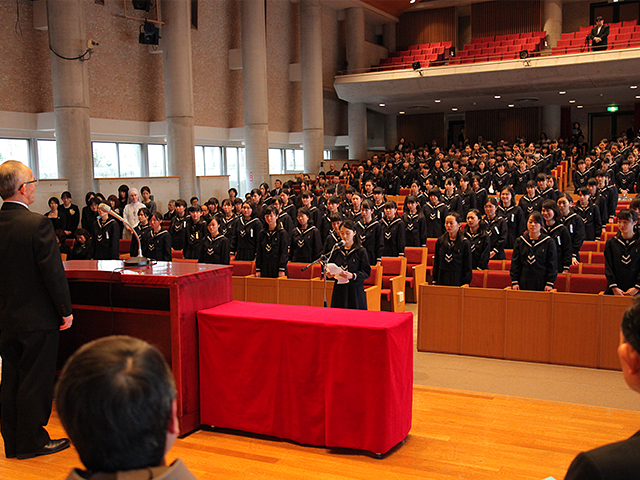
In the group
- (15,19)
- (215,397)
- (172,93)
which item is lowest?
(215,397)

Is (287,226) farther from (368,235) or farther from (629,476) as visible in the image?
(629,476)

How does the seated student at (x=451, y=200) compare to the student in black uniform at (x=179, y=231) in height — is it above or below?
above

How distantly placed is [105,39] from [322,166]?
9299 millimetres

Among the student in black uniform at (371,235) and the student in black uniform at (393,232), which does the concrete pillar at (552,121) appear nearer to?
the student in black uniform at (393,232)

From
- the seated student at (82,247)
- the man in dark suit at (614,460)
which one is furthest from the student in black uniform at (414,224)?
the man in dark suit at (614,460)

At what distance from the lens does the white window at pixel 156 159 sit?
18.6 metres

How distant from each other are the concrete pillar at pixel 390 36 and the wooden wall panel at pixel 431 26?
1.75ft

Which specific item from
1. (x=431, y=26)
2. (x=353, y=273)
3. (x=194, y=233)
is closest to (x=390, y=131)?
(x=431, y=26)

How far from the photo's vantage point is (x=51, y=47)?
44.1 feet

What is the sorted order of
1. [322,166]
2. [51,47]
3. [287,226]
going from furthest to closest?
1. [322,166]
2. [51,47]
3. [287,226]

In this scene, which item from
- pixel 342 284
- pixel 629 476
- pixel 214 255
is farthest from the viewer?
pixel 214 255

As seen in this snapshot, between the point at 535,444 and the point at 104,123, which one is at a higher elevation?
the point at 104,123

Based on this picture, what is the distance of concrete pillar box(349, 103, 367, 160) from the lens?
25.8 metres

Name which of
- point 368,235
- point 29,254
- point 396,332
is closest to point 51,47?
point 368,235
